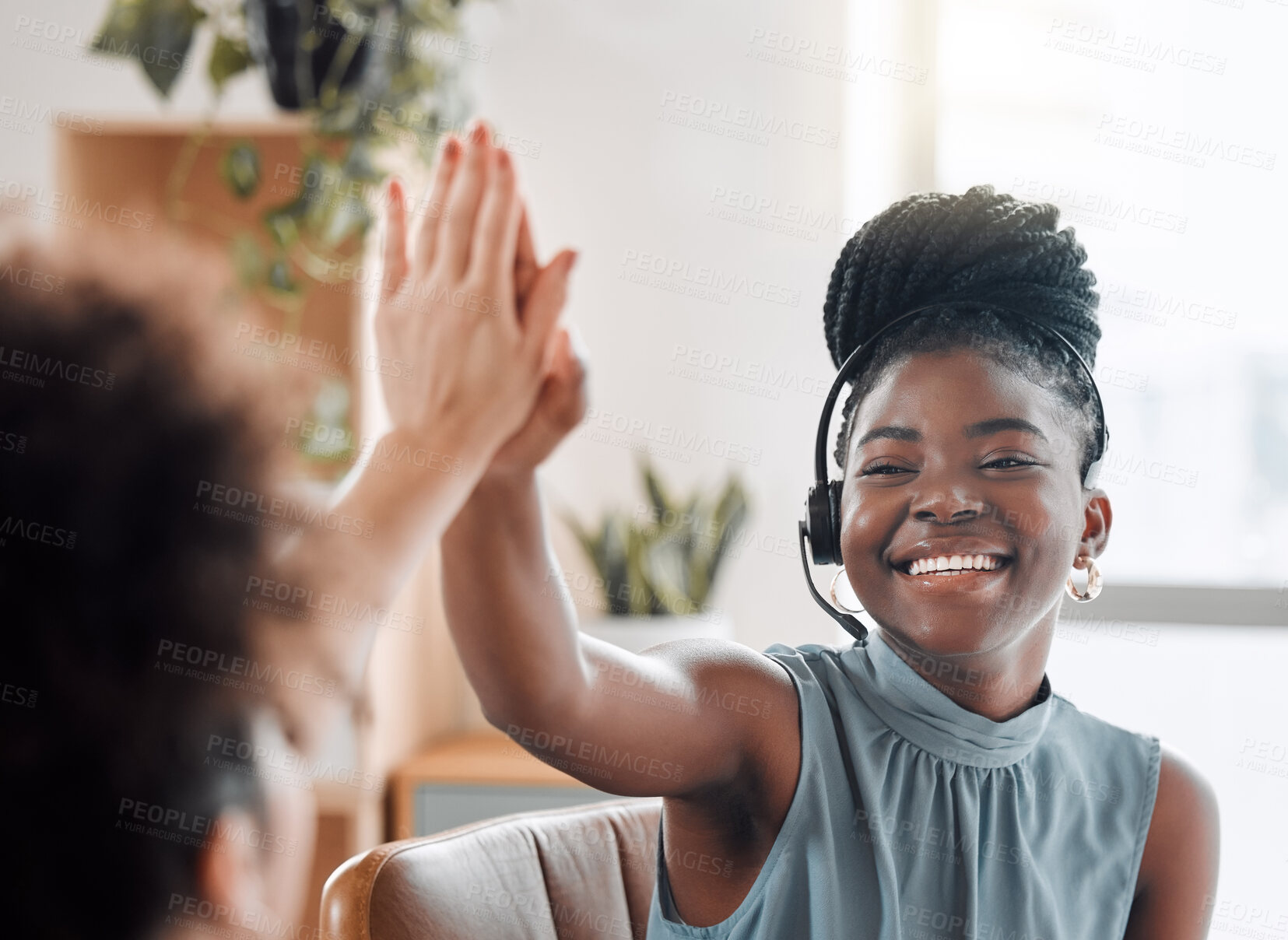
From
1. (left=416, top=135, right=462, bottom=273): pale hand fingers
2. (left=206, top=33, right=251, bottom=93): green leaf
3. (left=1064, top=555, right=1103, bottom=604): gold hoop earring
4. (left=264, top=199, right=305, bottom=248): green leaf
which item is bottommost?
(left=1064, top=555, right=1103, bottom=604): gold hoop earring

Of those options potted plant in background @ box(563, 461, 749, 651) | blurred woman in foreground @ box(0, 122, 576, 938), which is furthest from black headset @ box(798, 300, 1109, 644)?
potted plant in background @ box(563, 461, 749, 651)

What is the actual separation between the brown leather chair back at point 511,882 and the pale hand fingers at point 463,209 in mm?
737

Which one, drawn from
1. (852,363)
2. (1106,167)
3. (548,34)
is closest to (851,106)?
(1106,167)

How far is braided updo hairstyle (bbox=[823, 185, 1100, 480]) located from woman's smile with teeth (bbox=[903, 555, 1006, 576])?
0.15 metres

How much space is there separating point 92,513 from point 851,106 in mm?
2529

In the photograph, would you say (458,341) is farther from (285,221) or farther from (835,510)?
(285,221)

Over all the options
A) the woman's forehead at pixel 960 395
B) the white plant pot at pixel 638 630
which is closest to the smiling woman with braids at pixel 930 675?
the woman's forehead at pixel 960 395

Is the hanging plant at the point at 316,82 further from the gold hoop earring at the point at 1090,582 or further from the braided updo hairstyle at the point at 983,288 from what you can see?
the gold hoop earring at the point at 1090,582

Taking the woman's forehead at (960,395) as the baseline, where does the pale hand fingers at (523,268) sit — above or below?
above

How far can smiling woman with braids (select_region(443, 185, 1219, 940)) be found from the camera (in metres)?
0.99

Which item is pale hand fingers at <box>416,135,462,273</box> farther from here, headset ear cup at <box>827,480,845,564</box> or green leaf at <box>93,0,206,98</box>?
green leaf at <box>93,0,206,98</box>

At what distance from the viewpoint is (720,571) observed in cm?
265

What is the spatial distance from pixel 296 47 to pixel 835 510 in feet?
4.80

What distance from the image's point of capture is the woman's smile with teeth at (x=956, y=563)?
1.02m
